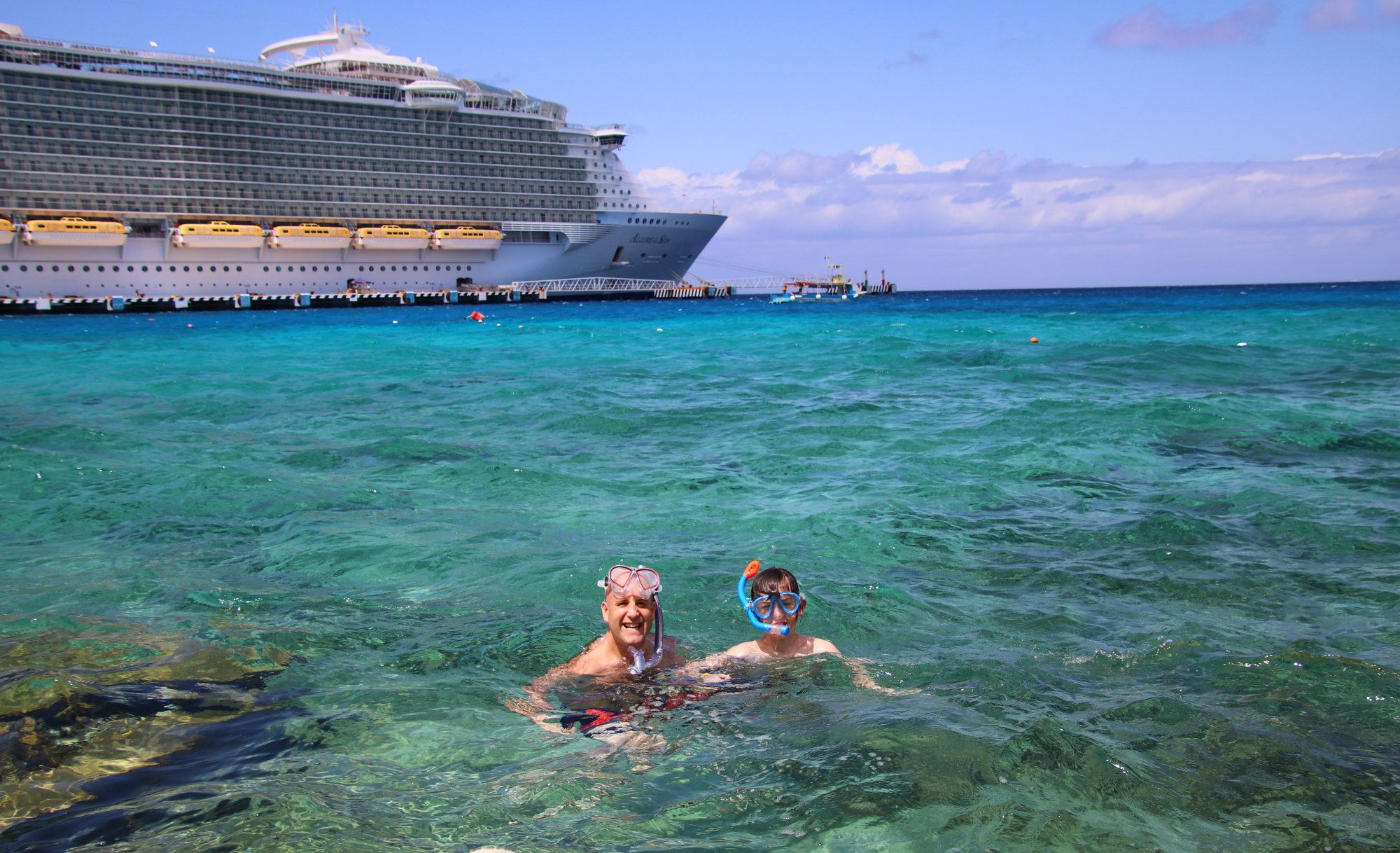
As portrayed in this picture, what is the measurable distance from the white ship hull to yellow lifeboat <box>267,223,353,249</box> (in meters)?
0.52

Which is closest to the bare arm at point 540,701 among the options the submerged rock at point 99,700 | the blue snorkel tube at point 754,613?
the blue snorkel tube at point 754,613

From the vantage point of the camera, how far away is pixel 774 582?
382 centimetres

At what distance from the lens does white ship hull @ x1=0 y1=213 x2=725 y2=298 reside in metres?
47.8

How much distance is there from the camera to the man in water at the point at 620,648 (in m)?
3.70

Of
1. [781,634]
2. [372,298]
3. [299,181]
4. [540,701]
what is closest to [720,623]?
[781,634]

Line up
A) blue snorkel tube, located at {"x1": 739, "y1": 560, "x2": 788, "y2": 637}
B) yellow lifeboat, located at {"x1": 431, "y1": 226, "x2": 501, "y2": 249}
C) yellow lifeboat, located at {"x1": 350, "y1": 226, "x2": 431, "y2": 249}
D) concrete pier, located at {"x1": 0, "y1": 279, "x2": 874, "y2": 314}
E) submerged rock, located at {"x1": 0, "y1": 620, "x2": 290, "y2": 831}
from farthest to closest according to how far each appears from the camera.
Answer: yellow lifeboat, located at {"x1": 431, "y1": 226, "x2": 501, "y2": 249}
yellow lifeboat, located at {"x1": 350, "y1": 226, "x2": 431, "y2": 249}
concrete pier, located at {"x1": 0, "y1": 279, "x2": 874, "y2": 314}
blue snorkel tube, located at {"x1": 739, "y1": 560, "x2": 788, "y2": 637}
submerged rock, located at {"x1": 0, "y1": 620, "x2": 290, "y2": 831}

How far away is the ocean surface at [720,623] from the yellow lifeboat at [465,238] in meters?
45.7

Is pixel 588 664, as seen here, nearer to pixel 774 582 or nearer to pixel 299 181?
pixel 774 582

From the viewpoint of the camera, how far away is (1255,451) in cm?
902

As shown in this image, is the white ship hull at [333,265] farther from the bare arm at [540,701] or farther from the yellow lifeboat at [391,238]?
the bare arm at [540,701]

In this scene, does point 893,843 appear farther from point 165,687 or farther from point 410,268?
point 410,268

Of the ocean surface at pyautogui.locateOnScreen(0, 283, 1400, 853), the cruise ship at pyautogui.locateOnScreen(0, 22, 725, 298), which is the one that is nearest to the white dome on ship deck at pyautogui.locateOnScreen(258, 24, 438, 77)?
the cruise ship at pyautogui.locateOnScreen(0, 22, 725, 298)

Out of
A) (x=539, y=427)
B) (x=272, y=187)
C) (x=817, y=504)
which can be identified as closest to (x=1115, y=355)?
(x=539, y=427)

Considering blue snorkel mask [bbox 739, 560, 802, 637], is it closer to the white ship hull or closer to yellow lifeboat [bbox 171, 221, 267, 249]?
yellow lifeboat [bbox 171, 221, 267, 249]
